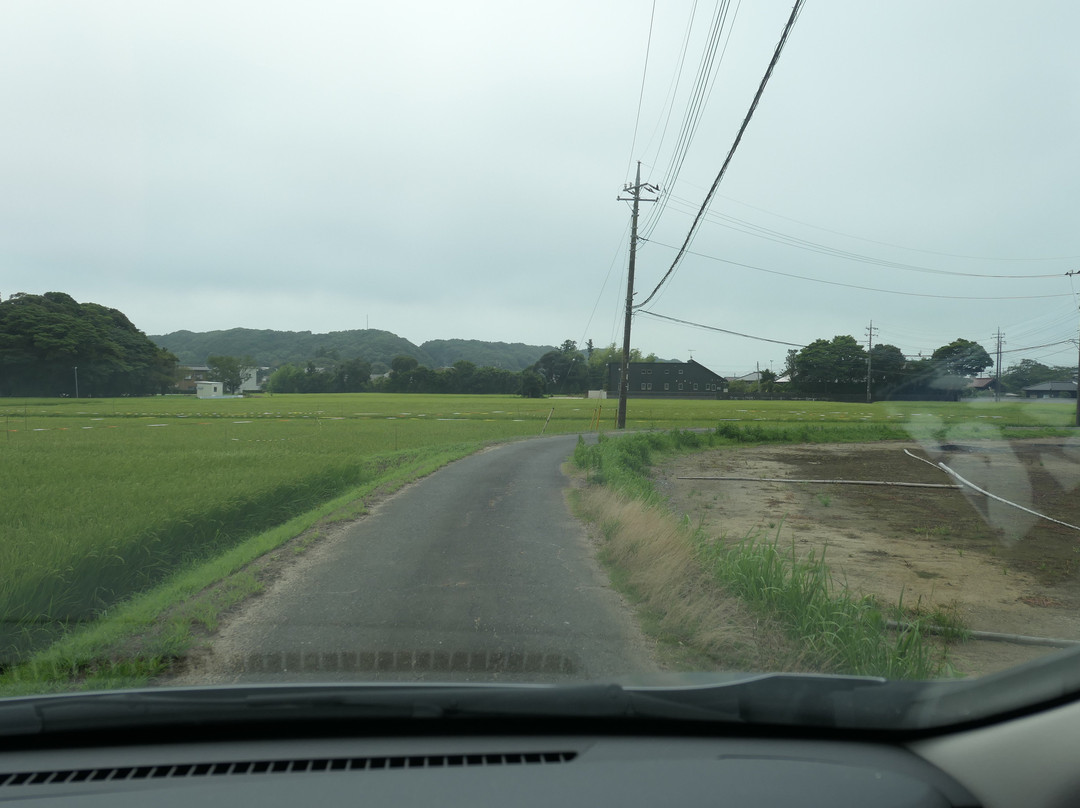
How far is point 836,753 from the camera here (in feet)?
7.99

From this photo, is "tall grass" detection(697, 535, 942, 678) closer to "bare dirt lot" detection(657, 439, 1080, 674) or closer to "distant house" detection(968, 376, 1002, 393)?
"bare dirt lot" detection(657, 439, 1080, 674)

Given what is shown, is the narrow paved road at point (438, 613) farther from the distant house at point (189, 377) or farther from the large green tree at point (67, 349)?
the distant house at point (189, 377)

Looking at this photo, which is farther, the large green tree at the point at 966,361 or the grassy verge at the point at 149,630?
the large green tree at the point at 966,361

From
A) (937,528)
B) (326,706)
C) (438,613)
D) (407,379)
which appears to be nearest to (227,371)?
(407,379)

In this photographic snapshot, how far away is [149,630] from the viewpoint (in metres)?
5.80

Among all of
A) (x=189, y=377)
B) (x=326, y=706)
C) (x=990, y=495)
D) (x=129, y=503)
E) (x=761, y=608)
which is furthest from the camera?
(x=189, y=377)

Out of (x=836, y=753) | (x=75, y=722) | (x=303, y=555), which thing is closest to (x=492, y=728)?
(x=836, y=753)

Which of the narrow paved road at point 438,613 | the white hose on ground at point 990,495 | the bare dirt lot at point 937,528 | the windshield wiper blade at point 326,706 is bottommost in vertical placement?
the bare dirt lot at point 937,528

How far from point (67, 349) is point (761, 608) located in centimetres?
4676

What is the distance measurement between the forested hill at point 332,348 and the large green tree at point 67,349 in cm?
5141

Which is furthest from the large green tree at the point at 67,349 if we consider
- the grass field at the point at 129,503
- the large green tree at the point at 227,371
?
the large green tree at the point at 227,371

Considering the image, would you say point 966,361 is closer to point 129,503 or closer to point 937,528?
point 937,528

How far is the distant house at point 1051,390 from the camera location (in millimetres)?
51594

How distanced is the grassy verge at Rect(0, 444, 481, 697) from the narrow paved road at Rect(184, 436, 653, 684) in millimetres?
284
